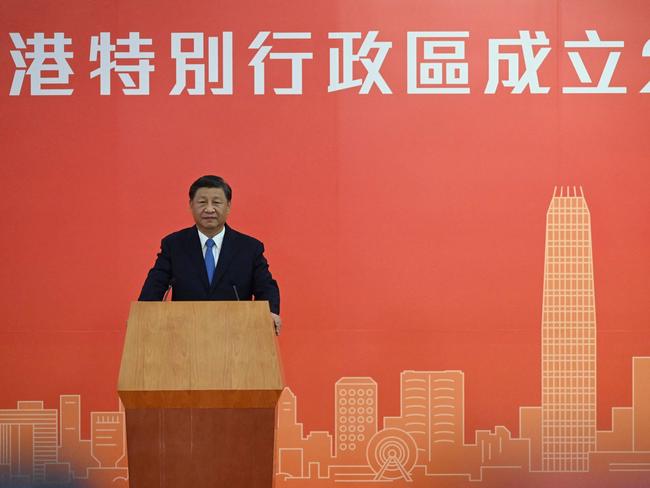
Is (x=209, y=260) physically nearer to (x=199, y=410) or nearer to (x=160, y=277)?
(x=160, y=277)

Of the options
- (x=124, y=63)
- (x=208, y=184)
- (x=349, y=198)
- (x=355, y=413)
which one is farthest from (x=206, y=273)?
(x=124, y=63)

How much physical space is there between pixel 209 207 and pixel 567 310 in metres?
1.76

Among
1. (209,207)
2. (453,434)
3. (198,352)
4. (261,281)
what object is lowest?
(453,434)

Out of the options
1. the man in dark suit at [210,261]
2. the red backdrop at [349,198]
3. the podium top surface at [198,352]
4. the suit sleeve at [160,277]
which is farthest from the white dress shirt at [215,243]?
A: the red backdrop at [349,198]

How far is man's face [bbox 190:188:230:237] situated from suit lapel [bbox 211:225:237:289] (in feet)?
0.19

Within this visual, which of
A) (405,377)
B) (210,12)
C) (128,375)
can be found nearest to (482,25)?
(210,12)

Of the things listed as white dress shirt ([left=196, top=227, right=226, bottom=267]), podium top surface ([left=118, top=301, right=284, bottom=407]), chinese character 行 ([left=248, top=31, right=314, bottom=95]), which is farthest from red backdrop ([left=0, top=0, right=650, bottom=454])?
podium top surface ([left=118, top=301, right=284, bottom=407])

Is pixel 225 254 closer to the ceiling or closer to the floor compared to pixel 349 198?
closer to the floor

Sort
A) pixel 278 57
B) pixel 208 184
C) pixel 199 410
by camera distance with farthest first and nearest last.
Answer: pixel 278 57 → pixel 208 184 → pixel 199 410

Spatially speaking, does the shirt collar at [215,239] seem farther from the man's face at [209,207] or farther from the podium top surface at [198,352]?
the podium top surface at [198,352]

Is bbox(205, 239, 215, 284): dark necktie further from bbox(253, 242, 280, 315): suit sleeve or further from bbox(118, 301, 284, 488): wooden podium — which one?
bbox(118, 301, 284, 488): wooden podium

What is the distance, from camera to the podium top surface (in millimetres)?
2576

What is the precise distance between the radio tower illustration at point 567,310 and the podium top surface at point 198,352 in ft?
5.83

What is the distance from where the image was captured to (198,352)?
2627 mm
